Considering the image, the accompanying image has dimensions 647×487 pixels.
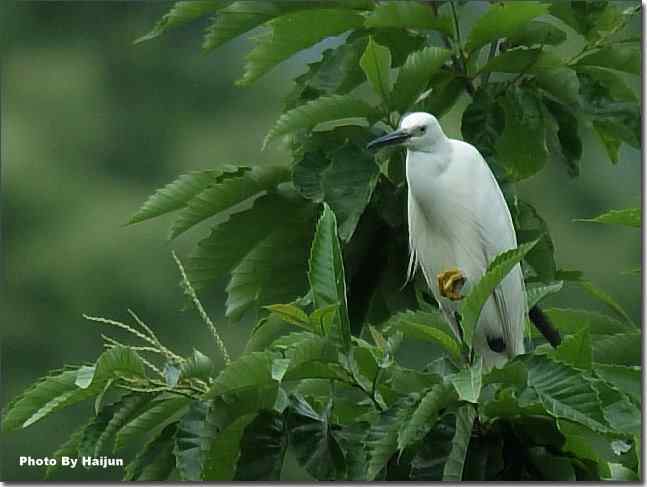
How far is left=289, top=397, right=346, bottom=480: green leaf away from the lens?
90.0 inches

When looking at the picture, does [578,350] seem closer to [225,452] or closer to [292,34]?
[225,452]

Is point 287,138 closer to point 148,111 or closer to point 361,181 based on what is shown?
point 361,181

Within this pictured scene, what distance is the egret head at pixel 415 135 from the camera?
2896 millimetres

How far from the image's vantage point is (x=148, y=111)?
10.2 meters

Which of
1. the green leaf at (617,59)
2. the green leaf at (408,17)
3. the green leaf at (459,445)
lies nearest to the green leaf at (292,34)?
the green leaf at (408,17)

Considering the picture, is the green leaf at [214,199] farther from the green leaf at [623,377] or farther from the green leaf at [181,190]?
the green leaf at [623,377]

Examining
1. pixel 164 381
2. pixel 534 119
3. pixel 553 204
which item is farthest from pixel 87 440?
pixel 553 204

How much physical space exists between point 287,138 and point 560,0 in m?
0.69

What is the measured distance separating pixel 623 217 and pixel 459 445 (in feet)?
1.71

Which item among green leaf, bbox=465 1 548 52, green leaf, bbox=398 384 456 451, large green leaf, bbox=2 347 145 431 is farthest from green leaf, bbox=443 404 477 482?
green leaf, bbox=465 1 548 52

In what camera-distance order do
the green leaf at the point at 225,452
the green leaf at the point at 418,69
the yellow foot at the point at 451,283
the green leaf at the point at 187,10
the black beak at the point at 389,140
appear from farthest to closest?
1. the yellow foot at the point at 451,283
2. the green leaf at the point at 187,10
3. the black beak at the point at 389,140
4. the green leaf at the point at 418,69
5. the green leaf at the point at 225,452

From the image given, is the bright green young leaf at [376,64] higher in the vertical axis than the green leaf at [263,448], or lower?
higher

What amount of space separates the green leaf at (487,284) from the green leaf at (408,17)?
0.85 metres

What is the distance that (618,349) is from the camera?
264 cm
